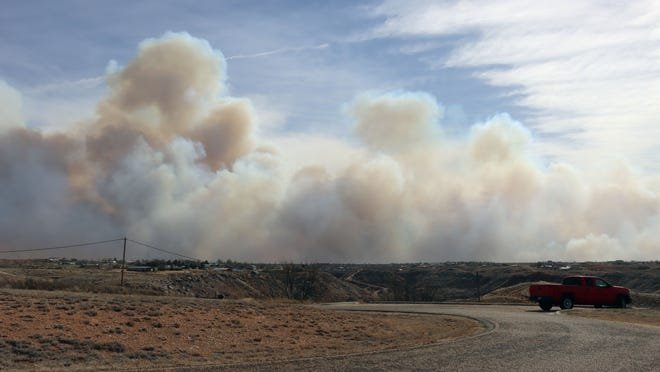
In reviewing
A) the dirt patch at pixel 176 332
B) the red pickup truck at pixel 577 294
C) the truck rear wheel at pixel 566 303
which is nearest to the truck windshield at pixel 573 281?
the red pickup truck at pixel 577 294

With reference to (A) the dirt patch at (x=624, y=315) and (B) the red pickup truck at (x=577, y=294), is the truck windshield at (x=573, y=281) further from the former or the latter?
(A) the dirt patch at (x=624, y=315)

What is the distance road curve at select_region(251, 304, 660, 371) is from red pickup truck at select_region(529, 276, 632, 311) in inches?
417

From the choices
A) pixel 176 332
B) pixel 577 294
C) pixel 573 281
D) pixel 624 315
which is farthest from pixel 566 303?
pixel 176 332

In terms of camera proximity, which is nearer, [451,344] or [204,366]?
[204,366]

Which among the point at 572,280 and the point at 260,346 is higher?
the point at 572,280

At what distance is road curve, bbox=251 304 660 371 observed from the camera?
582 inches

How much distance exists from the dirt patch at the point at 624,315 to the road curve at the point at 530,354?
15.2ft

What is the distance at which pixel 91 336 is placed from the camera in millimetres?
17984

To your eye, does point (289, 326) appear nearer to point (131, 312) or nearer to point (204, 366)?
point (131, 312)

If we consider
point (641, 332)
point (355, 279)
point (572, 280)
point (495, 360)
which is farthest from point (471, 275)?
point (495, 360)

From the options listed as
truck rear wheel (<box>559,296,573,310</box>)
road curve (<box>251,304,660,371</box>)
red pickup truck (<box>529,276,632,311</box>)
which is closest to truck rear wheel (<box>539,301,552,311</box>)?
red pickup truck (<box>529,276,632,311</box>)

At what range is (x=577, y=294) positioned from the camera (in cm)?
3416

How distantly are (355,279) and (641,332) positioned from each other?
83028 mm

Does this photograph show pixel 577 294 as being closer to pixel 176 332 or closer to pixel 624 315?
pixel 624 315
